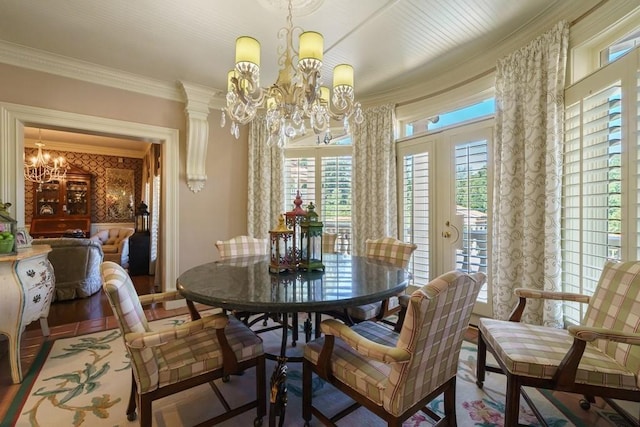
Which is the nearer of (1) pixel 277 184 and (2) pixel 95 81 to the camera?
(2) pixel 95 81

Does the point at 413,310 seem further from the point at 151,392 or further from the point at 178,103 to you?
the point at 178,103

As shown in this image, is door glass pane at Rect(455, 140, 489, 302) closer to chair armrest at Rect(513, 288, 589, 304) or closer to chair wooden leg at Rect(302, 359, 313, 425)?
chair armrest at Rect(513, 288, 589, 304)

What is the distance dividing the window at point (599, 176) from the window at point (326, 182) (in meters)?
2.34

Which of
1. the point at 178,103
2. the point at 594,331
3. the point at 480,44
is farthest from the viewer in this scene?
the point at 178,103

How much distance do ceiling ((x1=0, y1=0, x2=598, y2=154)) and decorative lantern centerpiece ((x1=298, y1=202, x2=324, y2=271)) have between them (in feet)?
4.99

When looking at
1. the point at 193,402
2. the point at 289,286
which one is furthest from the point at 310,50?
the point at 193,402

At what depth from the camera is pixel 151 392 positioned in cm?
130

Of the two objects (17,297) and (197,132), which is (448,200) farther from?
(17,297)

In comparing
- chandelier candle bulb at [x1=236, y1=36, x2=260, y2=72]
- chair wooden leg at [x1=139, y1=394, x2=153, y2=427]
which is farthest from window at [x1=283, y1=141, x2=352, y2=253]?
chair wooden leg at [x1=139, y1=394, x2=153, y2=427]

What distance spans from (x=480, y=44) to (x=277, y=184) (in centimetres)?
273

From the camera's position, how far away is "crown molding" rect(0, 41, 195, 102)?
2691 mm

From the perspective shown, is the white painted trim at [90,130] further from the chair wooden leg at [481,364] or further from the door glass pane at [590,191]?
the door glass pane at [590,191]

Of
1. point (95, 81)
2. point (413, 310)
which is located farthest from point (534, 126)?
point (95, 81)

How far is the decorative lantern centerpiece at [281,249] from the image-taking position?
186 centimetres
